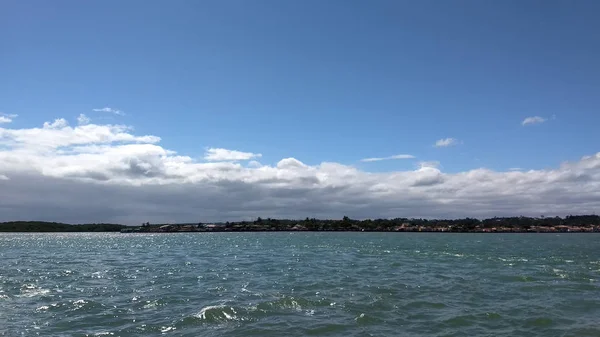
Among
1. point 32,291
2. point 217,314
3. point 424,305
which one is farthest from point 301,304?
point 32,291

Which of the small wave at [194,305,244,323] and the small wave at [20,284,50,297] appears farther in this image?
the small wave at [20,284,50,297]

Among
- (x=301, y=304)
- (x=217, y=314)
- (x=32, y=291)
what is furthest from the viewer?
(x=32, y=291)

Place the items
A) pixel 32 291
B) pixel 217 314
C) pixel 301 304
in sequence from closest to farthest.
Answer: pixel 217 314 → pixel 301 304 → pixel 32 291

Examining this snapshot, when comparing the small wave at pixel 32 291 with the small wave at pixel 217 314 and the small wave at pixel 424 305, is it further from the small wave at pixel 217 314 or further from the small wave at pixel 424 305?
the small wave at pixel 424 305

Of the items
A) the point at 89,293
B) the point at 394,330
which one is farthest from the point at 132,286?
the point at 394,330

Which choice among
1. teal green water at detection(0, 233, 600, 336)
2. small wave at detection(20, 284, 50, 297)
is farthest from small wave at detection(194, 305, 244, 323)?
small wave at detection(20, 284, 50, 297)

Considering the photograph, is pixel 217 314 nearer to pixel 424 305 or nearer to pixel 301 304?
pixel 301 304

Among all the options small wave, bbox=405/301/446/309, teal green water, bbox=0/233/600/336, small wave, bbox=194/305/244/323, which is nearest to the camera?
teal green water, bbox=0/233/600/336

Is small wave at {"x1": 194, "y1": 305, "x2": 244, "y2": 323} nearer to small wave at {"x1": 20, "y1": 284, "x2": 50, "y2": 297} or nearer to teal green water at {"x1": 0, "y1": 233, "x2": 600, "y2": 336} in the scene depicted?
teal green water at {"x1": 0, "y1": 233, "x2": 600, "y2": 336}

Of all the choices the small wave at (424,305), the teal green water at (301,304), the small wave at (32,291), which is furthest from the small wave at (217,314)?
the small wave at (32,291)

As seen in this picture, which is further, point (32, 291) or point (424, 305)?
point (32, 291)

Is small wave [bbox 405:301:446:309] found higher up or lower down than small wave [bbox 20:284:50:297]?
lower down

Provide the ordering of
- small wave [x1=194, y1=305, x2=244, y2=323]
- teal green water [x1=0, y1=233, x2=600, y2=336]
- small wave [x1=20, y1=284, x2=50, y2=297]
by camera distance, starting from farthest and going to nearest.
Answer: small wave [x1=20, y1=284, x2=50, y2=297], small wave [x1=194, y1=305, x2=244, y2=323], teal green water [x1=0, y1=233, x2=600, y2=336]

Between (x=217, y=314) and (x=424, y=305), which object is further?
(x=424, y=305)
